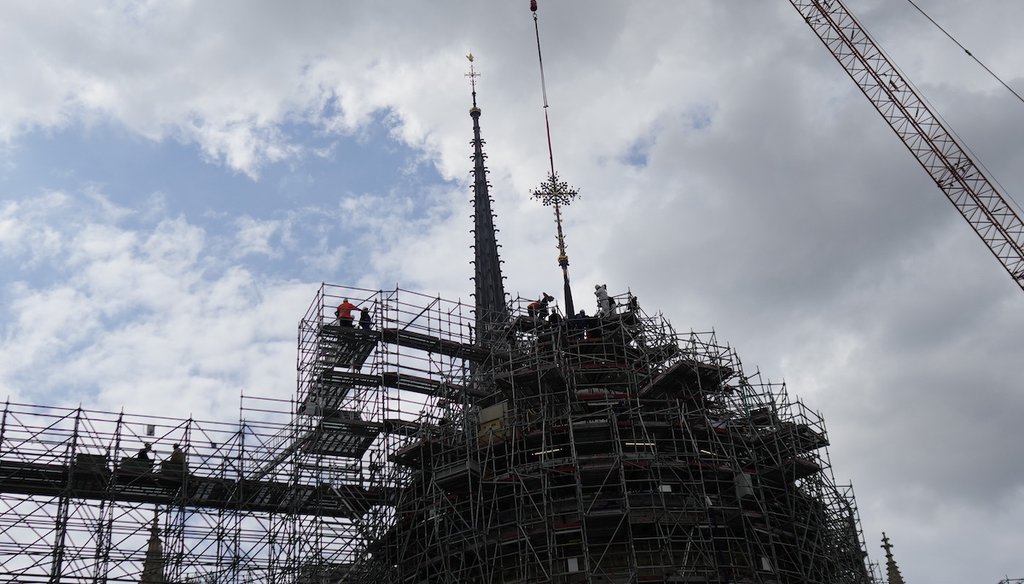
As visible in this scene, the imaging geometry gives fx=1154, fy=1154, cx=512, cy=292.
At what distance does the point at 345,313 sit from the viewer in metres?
62.6

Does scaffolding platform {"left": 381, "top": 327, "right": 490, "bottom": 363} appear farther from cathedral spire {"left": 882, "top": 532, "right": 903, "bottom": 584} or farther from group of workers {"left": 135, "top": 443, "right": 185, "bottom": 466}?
cathedral spire {"left": 882, "top": 532, "right": 903, "bottom": 584}

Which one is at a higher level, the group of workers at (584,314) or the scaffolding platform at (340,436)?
the group of workers at (584,314)

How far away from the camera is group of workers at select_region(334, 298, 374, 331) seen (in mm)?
62281

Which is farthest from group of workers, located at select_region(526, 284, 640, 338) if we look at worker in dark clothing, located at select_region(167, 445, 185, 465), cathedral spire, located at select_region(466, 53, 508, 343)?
cathedral spire, located at select_region(466, 53, 508, 343)

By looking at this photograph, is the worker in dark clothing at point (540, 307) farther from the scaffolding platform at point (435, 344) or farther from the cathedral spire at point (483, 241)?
the cathedral spire at point (483, 241)

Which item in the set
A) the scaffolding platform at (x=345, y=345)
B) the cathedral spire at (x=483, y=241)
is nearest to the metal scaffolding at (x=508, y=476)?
the scaffolding platform at (x=345, y=345)

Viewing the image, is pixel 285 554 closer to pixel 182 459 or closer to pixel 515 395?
pixel 182 459

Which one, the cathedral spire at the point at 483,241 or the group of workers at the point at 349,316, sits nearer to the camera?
the group of workers at the point at 349,316

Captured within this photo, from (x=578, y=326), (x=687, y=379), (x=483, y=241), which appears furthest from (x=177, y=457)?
(x=483, y=241)

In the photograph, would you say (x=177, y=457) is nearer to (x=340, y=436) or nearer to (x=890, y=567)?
(x=340, y=436)

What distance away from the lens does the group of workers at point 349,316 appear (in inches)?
2452

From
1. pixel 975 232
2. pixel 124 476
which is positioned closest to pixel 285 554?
pixel 124 476

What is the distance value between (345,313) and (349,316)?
271 mm

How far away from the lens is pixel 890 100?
303ft
